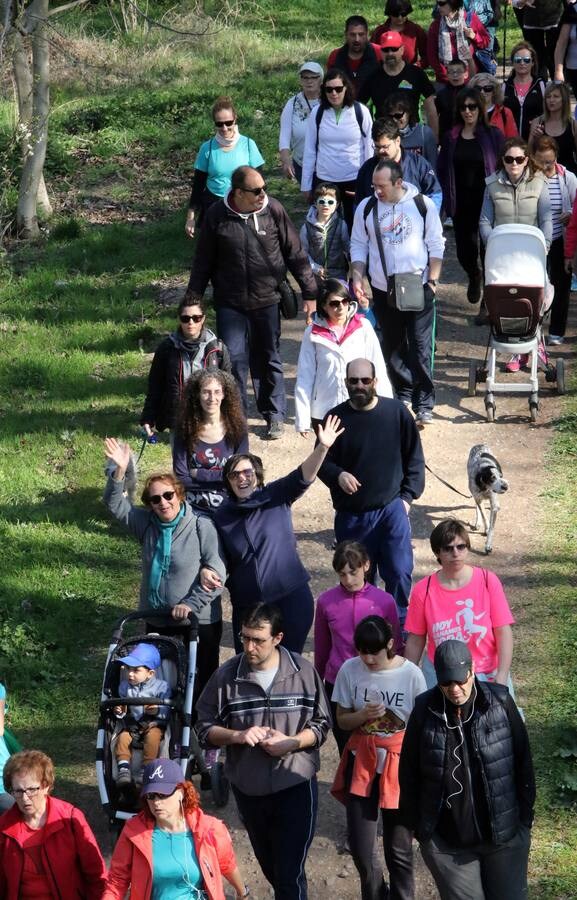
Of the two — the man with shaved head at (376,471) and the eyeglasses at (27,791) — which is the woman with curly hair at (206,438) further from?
the eyeglasses at (27,791)

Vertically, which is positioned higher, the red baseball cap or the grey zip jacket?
the red baseball cap

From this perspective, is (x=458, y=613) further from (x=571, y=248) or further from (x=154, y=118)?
(x=154, y=118)

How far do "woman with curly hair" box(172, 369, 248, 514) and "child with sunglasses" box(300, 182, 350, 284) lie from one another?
10.2 feet

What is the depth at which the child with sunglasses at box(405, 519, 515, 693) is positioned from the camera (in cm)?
721

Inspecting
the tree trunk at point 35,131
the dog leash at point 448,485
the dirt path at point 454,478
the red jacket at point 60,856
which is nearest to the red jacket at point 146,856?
the red jacket at point 60,856

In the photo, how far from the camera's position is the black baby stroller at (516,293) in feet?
38.4

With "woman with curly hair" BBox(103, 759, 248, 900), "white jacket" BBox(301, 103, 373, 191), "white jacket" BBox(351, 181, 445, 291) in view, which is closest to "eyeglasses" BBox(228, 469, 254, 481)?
"woman with curly hair" BBox(103, 759, 248, 900)

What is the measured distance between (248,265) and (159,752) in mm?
4755

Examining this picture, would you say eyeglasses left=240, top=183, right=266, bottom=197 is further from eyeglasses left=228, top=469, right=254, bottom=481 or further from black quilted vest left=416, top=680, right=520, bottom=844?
black quilted vest left=416, top=680, right=520, bottom=844

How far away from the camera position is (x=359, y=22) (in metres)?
14.4

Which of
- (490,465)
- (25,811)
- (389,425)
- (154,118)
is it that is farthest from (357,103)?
→ (25,811)

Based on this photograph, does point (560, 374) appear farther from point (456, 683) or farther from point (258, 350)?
point (456, 683)

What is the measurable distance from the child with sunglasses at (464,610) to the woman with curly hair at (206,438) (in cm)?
226

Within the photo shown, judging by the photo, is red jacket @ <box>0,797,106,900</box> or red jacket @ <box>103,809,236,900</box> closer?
red jacket @ <box>103,809,236,900</box>
